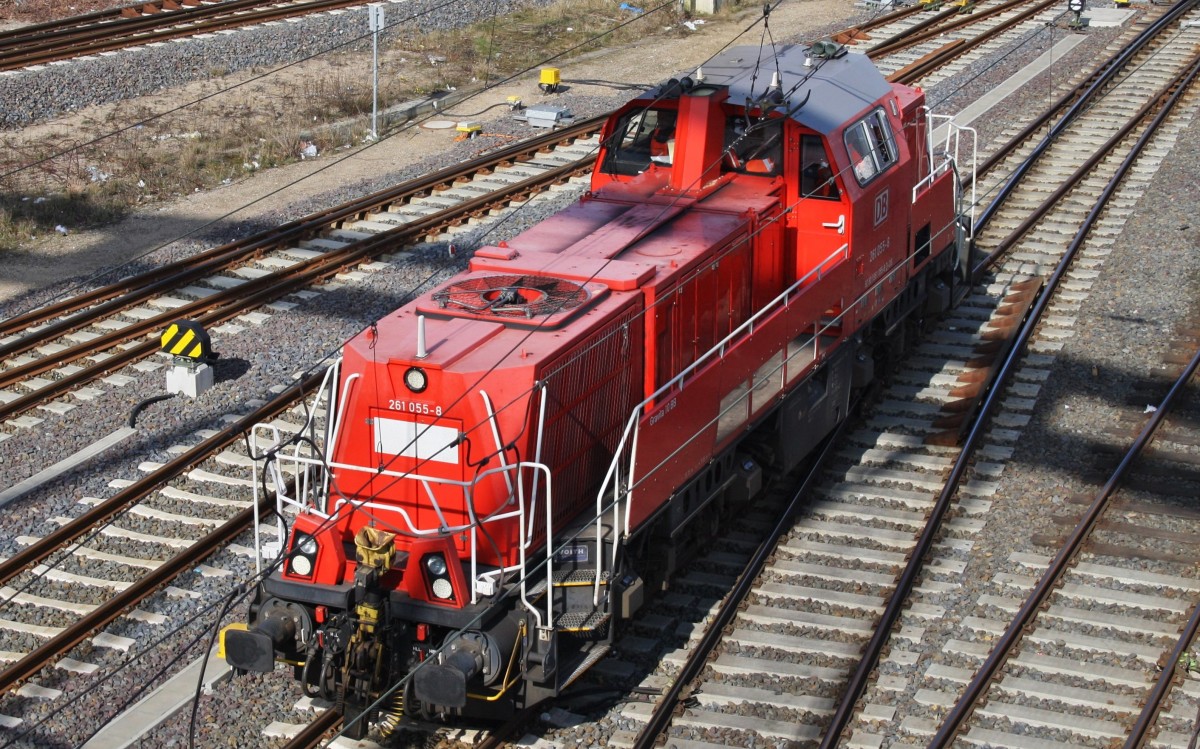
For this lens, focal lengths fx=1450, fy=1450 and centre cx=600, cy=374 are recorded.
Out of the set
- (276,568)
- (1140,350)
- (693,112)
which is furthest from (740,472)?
(1140,350)

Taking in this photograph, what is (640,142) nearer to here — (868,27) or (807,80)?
(807,80)

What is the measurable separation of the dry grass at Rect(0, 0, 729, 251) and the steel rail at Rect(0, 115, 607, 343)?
3.33 metres

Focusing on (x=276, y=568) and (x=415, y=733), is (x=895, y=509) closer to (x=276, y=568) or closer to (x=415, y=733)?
(x=415, y=733)

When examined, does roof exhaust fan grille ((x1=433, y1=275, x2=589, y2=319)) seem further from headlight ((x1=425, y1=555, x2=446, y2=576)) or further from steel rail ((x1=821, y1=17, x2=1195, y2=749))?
steel rail ((x1=821, y1=17, x2=1195, y2=749))

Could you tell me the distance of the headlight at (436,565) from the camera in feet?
29.9

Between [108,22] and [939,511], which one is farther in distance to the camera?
[108,22]

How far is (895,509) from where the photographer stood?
12977 mm

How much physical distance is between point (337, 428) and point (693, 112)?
14.9 feet

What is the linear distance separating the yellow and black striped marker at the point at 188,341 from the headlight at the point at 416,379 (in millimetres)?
6111

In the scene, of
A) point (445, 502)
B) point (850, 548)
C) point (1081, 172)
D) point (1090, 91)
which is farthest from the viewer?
point (1090, 91)

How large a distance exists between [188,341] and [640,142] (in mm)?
5192

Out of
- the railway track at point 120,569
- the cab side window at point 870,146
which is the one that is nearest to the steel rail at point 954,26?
the cab side window at point 870,146

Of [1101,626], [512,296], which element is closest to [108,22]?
[512,296]

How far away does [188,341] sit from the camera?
14789 millimetres
